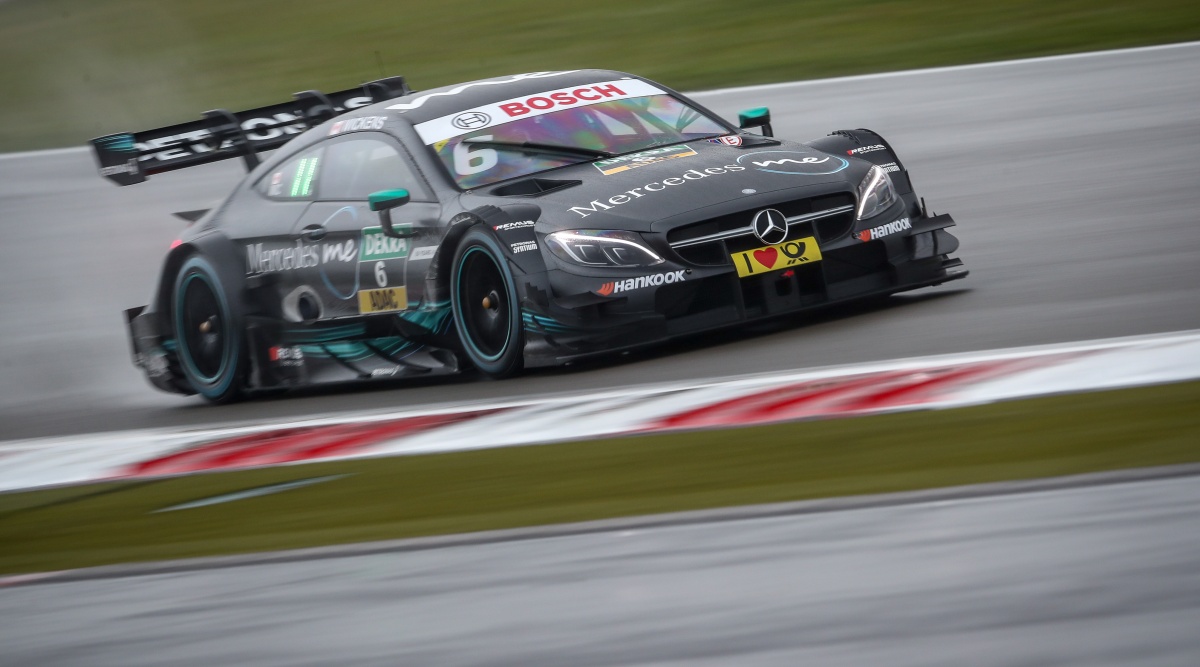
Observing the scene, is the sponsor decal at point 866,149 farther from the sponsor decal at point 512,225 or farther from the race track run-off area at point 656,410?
the race track run-off area at point 656,410

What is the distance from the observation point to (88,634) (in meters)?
4.09

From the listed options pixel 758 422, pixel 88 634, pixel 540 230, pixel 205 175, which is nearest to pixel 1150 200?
pixel 540 230

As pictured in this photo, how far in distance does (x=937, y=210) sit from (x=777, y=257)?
3.43m

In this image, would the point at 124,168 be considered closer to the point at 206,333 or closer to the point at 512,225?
the point at 206,333

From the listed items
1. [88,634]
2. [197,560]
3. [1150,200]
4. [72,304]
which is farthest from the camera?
[72,304]

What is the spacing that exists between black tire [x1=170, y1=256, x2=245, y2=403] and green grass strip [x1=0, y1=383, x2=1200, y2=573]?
269cm

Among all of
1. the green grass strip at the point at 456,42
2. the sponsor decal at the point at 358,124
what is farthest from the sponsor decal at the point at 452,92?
the green grass strip at the point at 456,42

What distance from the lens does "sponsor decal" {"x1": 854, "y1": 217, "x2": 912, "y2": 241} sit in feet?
23.5

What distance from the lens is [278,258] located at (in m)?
8.30

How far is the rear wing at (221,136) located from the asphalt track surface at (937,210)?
1.27m

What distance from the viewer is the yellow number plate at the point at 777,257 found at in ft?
22.7

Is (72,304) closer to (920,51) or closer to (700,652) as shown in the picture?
(920,51)

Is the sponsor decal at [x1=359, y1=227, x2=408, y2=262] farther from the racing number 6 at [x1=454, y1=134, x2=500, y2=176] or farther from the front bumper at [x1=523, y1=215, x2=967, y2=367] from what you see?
the front bumper at [x1=523, y1=215, x2=967, y2=367]

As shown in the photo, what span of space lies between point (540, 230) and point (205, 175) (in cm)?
867
